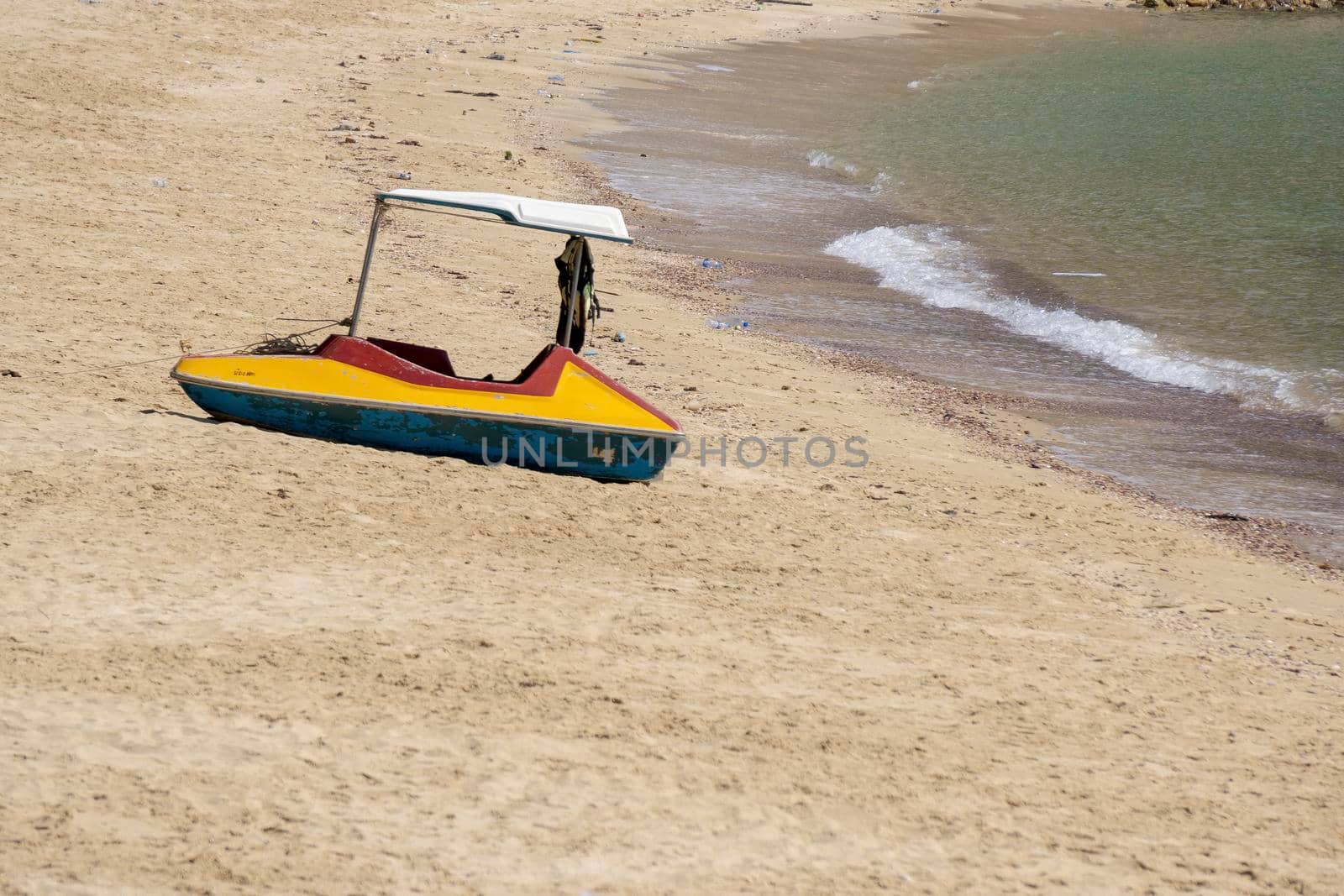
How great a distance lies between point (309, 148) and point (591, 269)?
901cm

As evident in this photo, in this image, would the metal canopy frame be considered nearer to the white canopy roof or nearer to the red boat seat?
the white canopy roof

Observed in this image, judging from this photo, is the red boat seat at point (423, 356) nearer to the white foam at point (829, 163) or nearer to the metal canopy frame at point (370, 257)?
the metal canopy frame at point (370, 257)

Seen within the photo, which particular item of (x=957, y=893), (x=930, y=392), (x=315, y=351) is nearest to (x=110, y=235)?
(x=315, y=351)

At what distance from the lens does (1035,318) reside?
14469 millimetres

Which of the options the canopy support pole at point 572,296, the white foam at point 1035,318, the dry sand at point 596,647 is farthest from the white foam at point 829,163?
the canopy support pole at point 572,296

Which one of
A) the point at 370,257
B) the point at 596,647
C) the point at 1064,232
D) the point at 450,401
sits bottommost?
the point at 596,647

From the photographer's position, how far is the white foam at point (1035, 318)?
12883 millimetres

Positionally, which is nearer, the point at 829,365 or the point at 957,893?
the point at 957,893

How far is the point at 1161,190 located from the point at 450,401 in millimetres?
16090

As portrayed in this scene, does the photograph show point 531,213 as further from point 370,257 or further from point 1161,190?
point 1161,190

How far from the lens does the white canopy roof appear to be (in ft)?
26.1

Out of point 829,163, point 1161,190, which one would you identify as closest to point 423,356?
point 829,163

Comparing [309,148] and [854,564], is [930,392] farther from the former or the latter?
[309,148]

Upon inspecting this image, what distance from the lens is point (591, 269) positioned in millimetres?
8516
